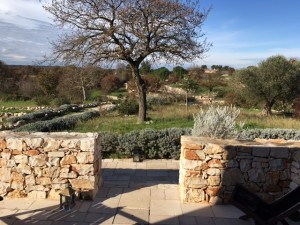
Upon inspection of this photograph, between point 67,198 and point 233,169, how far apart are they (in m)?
2.49

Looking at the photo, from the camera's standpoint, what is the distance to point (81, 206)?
4.43 meters

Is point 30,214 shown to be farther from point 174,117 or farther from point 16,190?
point 174,117

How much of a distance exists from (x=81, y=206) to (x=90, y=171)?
520mm

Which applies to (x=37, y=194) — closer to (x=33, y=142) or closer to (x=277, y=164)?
(x=33, y=142)

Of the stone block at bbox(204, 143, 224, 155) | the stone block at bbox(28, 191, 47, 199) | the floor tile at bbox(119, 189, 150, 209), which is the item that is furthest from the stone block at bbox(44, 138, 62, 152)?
the stone block at bbox(204, 143, 224, 155)

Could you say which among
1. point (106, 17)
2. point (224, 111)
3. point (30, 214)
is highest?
point (106, 17)

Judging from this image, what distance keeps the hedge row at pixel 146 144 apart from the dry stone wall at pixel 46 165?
118 inches

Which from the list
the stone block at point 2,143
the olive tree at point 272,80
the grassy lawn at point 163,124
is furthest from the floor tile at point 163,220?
the olive tree at point 272,80

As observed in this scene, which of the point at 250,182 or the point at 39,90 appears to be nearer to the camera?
the point at 250,182

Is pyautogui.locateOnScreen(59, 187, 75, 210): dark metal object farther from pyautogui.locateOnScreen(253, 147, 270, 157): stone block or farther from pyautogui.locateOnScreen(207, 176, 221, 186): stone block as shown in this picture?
pyautogui.locateOnScreen(253, 147, 270, 157): stone block

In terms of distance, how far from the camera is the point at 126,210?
429 cm

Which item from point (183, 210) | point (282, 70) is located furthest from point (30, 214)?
point (282, 70)

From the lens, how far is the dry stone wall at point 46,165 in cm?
454

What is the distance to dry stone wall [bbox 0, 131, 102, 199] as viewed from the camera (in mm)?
4543
